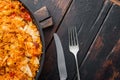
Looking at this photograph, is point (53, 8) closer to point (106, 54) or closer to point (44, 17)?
point (44, 17)

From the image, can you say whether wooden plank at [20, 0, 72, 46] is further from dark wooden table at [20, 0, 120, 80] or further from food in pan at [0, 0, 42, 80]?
food in pan at [0, 0, 42, 80]

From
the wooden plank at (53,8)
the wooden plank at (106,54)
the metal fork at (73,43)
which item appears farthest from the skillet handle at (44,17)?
the wooden plank at (106,54)

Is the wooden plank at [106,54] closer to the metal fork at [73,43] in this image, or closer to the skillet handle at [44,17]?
the metal fork at [73,43]

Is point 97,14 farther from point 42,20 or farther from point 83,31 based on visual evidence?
point 42,20

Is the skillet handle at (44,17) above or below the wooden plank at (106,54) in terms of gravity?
above

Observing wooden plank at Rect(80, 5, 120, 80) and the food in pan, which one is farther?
wooden plank at Rect(80, 5, 120, 80)

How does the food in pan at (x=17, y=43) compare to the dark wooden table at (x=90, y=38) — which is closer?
the food in pan at (x=17, y=43)

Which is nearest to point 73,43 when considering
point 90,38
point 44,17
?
point 90,38

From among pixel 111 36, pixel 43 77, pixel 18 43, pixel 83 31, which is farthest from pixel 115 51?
pixel 18 43

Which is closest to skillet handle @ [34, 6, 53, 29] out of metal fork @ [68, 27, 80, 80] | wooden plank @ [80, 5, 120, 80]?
metal fork @ [68, 27, 80, 80]
